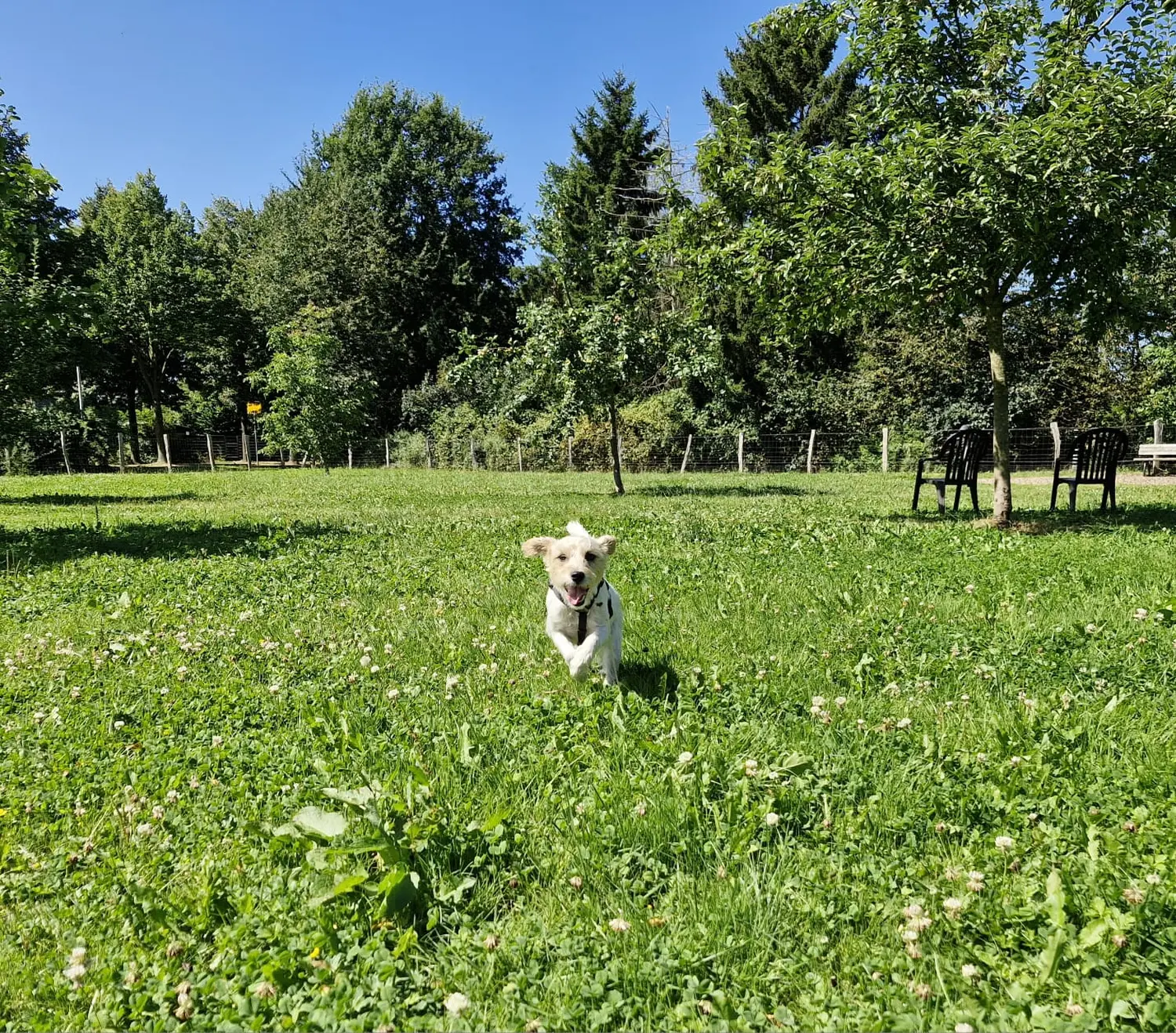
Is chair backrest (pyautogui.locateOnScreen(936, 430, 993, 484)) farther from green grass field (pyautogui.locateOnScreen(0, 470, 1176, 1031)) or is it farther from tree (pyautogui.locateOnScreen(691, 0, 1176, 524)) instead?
green grass field (pyautogui.locateOnScreen(0, 470, 1176, 1031))

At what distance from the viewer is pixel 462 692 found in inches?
187

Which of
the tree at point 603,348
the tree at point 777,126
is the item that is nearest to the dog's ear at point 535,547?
the tree at point 603,348

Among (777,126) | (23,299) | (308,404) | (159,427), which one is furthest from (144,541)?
(159,427)

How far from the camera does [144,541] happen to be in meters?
11.1

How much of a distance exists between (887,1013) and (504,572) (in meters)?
6.50

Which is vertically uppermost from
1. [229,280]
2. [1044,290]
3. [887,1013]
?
[229,280]

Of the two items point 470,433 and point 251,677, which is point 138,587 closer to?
point 251,677

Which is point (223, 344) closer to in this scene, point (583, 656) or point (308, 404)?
point (308, 404)

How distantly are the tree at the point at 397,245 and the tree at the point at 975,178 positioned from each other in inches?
1525

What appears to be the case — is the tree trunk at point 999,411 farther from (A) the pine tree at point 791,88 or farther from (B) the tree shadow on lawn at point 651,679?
(A) the pine tree at point 791,88

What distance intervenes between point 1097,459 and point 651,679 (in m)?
11.5

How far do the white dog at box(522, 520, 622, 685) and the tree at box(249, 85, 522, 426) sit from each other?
4496cm

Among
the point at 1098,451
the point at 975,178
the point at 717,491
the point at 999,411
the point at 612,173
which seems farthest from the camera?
the point at 612,173

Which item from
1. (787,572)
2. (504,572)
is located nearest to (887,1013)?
(787,572)
